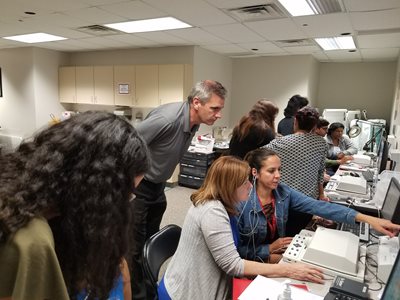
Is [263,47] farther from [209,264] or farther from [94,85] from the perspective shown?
[209,264]

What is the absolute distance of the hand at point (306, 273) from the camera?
54.9 inches

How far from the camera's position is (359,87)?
22.1 feet

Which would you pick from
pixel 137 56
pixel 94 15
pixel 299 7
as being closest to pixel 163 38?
pixel 137 56

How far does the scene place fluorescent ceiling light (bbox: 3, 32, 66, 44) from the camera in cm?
468

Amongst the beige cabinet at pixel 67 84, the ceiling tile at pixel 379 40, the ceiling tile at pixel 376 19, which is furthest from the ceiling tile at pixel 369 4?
the beige cabinet at pixel 67 84

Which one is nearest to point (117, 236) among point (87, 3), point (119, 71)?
point (87, 3)

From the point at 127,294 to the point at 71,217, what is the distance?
0.57 meters

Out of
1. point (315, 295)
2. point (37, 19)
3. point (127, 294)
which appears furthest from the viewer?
point (37, 19)

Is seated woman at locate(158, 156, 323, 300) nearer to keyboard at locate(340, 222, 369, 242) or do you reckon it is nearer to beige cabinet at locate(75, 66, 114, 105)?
keyboard at locate(340, 222, 369, 242)

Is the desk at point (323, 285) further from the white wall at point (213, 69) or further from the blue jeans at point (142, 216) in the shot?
the white wall at point (213, 69)

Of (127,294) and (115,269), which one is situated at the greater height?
(115,269)

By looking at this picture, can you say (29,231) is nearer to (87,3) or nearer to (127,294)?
(127,294)

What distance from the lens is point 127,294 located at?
110 centimetres

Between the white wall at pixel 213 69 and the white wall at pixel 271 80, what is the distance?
129 millimetres
